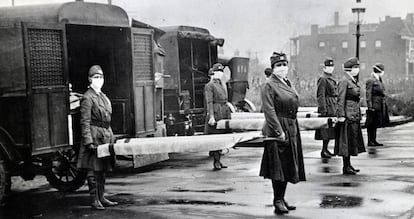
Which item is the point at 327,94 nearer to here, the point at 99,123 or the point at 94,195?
the point at 99,123

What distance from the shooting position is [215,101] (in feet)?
36.9

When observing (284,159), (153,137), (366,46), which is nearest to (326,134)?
(153,137)

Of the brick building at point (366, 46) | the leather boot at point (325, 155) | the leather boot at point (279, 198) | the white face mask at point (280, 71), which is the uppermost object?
the brick building at point (366, 46)

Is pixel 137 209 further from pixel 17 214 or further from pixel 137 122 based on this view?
pixel 137 122

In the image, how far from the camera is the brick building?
46.1 m

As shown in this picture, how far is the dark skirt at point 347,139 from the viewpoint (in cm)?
994

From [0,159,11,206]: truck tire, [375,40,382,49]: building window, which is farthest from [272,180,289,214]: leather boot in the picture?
[375,40,382,49]: building window

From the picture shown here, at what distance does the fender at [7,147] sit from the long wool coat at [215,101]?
4.26m

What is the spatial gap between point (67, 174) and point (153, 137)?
1847 mm

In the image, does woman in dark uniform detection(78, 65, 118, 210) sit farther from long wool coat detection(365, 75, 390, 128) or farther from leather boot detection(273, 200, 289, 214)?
long wool coat detection(365, 75, 390, 128)

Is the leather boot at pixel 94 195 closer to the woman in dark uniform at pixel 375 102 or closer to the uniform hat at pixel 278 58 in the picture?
the uniform hat at pixel 278 58

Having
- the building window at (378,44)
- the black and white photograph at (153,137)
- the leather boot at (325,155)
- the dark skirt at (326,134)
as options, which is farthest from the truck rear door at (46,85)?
the building window at (378,44)

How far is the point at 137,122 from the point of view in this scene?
1013 cm

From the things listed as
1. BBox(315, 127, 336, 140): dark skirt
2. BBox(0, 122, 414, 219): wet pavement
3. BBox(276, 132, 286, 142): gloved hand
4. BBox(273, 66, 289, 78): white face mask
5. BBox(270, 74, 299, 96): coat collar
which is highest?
BBox(273, 66, 289, 78): white face mask
